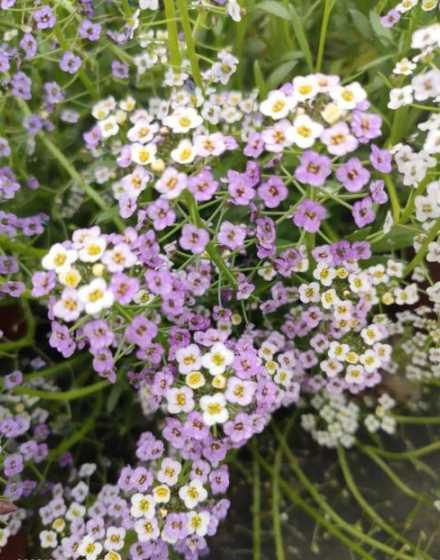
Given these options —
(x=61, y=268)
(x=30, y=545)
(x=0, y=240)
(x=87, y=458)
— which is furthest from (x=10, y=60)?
(x=30, y=545)

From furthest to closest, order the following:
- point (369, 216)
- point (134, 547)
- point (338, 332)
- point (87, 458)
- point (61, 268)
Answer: point (87, 458) → point (338, 332) → point (134, 547) → point (369, 216) → point (61, 268)

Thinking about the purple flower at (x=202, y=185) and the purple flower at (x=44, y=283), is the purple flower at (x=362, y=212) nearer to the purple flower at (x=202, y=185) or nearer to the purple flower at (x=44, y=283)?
the purple flower at (x=202, y=185)

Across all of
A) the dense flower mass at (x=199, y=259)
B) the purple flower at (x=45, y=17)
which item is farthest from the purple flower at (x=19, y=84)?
the purple flower at (x=45, y=17)

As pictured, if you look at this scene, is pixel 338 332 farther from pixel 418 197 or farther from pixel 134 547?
pixel 134 547

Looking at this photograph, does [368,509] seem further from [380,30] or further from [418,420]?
[380,30]

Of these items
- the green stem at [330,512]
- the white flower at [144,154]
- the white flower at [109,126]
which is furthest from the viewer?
the green stem at [330,512]

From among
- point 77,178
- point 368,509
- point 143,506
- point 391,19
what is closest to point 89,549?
point 143,506

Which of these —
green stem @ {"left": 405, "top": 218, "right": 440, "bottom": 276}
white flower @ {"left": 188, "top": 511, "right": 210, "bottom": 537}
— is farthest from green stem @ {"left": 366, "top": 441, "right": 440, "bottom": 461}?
white flower @ {"left": 188, "top": 511, "right": 210, "bottom": 537}
